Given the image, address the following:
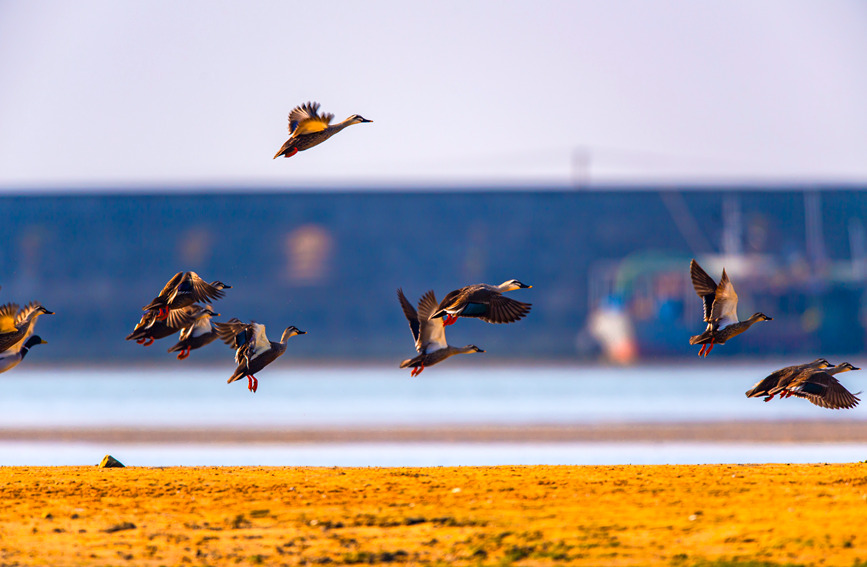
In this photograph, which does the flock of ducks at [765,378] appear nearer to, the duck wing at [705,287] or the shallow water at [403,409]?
the duck wing at [705,287]

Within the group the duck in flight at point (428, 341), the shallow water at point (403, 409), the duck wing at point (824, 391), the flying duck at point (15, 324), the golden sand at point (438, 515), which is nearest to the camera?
the golden sand at point (438, 515)

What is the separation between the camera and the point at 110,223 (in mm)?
74250

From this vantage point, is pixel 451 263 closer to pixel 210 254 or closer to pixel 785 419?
pixel 210 254

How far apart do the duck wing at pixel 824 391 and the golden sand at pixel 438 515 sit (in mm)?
762

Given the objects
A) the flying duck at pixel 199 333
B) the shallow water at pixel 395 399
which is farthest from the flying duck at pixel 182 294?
the shallow water at pixel 395 399

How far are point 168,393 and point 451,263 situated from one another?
3700 centimetres

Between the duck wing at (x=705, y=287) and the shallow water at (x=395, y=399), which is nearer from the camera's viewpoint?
the duck wing at (x=705, y=287)

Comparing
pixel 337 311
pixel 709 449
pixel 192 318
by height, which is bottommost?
pixel 709 449

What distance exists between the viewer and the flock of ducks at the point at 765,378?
895 centimetres

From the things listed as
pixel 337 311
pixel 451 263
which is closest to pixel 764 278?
pixel 451 263

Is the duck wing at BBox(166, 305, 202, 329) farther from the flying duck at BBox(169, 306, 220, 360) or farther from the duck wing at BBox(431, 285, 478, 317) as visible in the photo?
the duck wing at BBox(431, 285, 478, 317)

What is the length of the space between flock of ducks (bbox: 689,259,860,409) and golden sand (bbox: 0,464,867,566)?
842 millimetres

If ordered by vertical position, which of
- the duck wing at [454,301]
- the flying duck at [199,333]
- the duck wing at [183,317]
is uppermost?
the duck wing at [454,301]

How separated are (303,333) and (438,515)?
1858 millimetres
